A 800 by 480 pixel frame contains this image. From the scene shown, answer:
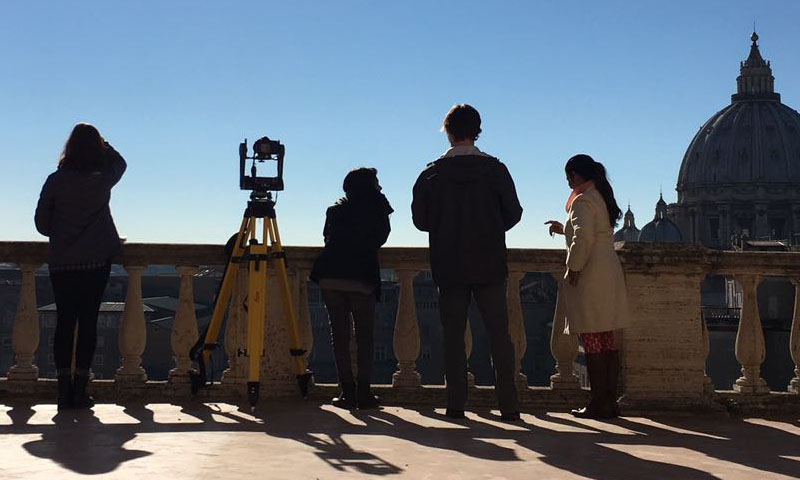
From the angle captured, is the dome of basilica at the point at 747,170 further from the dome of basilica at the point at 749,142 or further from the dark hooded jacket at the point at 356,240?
the dark hooded jacket at the point at 356,240

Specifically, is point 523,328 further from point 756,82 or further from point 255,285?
point 756,82

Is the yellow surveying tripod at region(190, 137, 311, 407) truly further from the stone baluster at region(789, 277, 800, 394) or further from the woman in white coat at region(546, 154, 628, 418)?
the stone baluster at region(789, 277, 800, 394)

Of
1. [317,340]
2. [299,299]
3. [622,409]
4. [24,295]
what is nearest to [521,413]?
[622,409]

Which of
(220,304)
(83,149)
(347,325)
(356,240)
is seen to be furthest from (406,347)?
(83,149)

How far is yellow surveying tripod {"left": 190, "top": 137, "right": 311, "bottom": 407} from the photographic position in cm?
579

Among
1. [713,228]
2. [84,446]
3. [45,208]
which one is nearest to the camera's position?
[84,446]

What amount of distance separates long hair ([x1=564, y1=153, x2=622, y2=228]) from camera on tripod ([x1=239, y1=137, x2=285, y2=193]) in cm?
173

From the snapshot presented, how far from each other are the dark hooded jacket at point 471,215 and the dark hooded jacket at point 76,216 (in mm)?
1848

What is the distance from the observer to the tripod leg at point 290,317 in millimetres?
6074

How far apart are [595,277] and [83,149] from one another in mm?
2940

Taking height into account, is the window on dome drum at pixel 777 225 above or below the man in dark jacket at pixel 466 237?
above

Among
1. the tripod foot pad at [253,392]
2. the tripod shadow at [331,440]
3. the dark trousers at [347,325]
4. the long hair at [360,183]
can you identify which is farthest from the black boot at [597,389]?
the tripod foot pad at [253,392]

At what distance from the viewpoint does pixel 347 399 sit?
5871 millimetres

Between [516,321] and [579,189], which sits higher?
[579,189]
